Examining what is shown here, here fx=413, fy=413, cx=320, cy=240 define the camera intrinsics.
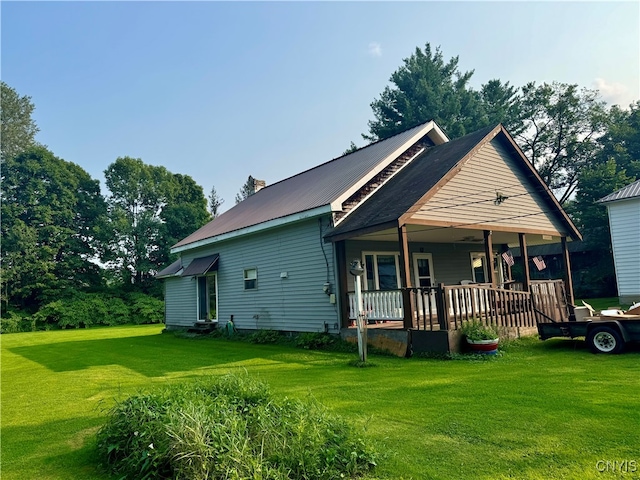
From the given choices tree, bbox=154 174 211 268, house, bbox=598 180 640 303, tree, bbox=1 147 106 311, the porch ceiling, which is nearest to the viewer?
the porch ceiling

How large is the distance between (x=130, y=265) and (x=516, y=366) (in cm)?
3470

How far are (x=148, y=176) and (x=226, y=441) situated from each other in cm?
3929

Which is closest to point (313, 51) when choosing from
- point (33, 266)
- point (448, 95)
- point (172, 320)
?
point (172, 320)

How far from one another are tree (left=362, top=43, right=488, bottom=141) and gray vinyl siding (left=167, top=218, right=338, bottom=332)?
22206 mm

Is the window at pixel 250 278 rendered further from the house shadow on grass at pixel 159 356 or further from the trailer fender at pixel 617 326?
the trailer fender at pixel 617 326

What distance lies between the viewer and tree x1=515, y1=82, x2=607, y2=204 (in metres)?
33.4

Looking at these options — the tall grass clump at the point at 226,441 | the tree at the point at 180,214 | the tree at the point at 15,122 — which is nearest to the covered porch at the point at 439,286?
the tall grass clump at the point at 226,441

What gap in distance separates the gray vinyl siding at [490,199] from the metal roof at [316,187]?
2.31 metres

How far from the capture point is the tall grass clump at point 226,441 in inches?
123

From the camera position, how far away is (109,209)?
36.5m

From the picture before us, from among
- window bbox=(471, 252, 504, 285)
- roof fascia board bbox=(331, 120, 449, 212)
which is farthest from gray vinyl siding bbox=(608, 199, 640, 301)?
roof fascia board bbox=(331, 120, 449, 212)

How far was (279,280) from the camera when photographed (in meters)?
13.0

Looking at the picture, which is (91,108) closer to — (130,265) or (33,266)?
(33,266)

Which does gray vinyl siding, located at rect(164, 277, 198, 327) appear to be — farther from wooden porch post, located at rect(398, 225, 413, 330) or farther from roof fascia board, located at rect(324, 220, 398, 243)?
wooden porch post, located at rect(398, 225, 413, 330)
